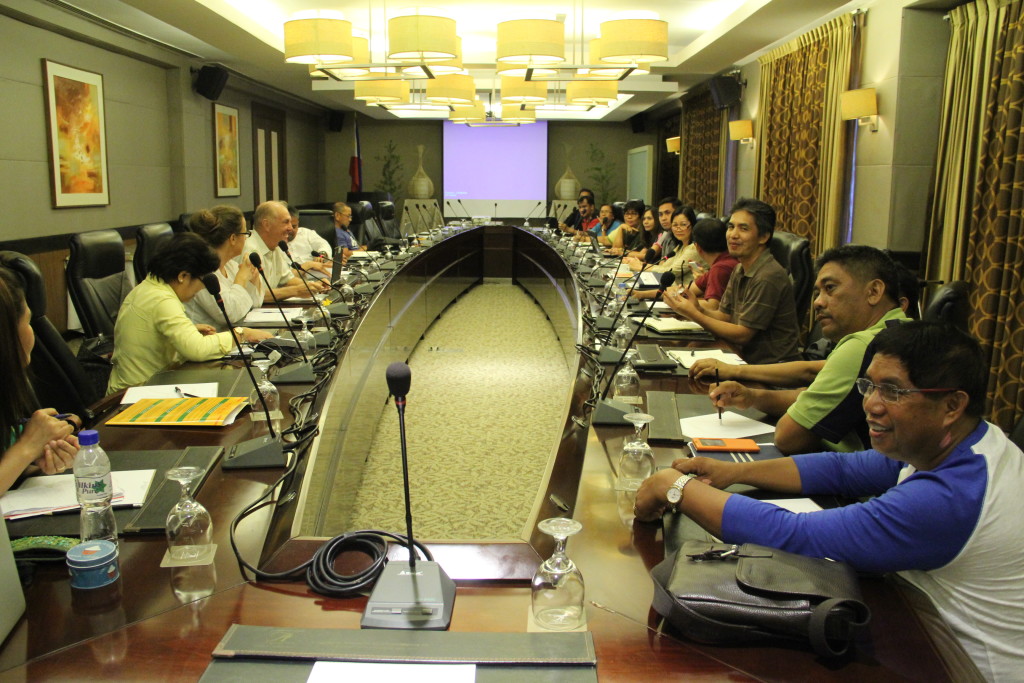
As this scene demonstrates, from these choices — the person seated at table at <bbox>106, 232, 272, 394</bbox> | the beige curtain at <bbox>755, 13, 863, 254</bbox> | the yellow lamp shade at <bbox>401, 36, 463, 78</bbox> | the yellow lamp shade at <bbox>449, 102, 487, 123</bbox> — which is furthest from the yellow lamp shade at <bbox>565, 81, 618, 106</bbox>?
the person seated at table at <bbox>106, 232, 272, 394</bbox>

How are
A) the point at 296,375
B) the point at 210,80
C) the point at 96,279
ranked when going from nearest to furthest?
the point at 296,375 < the point at 96,279 < the point at 210,80

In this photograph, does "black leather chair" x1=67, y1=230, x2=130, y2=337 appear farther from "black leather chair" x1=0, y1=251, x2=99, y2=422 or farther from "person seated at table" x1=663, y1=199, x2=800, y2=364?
"person seated at table" x1=663, y1=199, x2=800, y2=364

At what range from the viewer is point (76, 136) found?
5.89m

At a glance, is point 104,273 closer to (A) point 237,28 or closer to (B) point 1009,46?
(A) point 237,28

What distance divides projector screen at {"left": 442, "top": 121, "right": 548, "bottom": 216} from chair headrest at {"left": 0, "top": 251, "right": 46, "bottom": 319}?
1167 centimetres

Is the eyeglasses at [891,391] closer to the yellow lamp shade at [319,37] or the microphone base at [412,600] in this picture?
the microphone base at [412,600]

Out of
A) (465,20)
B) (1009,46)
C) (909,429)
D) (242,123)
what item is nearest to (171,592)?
(909,429)

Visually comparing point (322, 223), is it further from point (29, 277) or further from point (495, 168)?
point (495, 168)

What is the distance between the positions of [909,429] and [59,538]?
4.33 feet

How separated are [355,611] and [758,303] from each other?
2.22 meters

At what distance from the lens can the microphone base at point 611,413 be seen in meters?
1.88

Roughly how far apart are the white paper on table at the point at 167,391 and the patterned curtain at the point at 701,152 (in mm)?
7670

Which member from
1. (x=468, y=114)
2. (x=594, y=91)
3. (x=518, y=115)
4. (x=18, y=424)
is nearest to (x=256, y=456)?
(x=18, y=424)

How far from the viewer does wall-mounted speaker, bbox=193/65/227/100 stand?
7.66 meters
